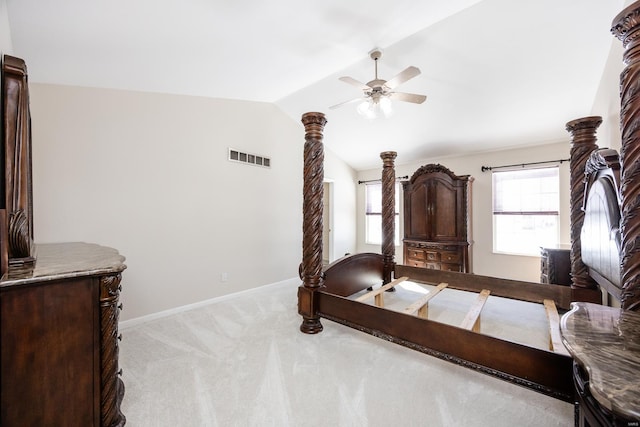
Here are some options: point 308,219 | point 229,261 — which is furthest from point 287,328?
point 229,261

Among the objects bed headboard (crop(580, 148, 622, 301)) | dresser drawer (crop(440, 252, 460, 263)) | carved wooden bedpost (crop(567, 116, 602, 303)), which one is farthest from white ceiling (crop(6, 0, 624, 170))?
dresser drawer (crop(440, 252, 460, 263))

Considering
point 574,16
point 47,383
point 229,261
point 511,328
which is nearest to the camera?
point 47,383

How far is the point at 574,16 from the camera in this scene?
2.32 m

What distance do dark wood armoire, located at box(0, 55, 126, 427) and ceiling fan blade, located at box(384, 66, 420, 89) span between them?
2.58m

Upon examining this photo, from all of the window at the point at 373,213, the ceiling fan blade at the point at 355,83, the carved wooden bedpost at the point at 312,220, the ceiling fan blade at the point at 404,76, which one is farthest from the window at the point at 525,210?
the carved wooden bedpost at the point at 312,220

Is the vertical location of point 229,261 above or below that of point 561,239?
below

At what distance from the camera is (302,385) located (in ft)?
6.17

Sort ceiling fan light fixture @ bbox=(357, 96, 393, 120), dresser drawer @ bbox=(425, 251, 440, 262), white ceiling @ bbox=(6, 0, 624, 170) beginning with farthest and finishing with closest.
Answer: dresser drawer @ bbox=(425, 251, 440, 262)
ceiling fan light fixture @ bbox=(357, 96, 393, 120)
white ceiling @ bbox=(6, 0, 624, 170)

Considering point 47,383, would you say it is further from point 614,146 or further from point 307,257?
point 614,146

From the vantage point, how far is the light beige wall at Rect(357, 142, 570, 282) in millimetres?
3979

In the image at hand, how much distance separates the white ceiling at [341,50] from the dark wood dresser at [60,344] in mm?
1673

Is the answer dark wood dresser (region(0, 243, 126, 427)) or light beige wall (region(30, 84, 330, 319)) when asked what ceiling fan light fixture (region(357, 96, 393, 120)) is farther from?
dark wood dresser (region(0, 243, 126, 427))

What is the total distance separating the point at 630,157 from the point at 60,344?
254 cm

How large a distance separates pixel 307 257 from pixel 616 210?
88.0 inches
